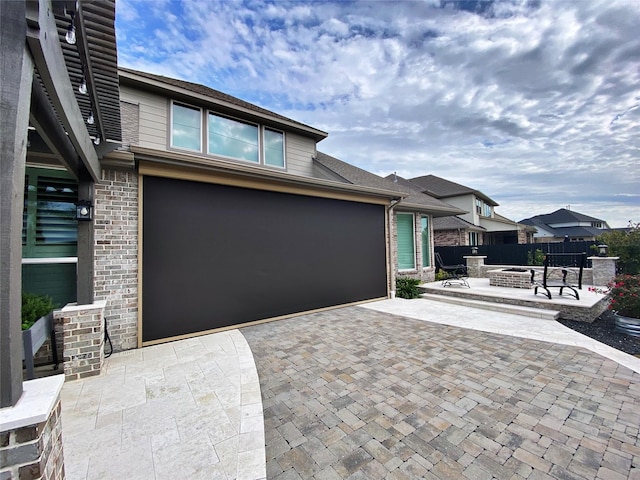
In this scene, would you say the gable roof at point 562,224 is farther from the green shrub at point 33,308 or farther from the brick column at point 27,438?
the green shrub at point 33,308

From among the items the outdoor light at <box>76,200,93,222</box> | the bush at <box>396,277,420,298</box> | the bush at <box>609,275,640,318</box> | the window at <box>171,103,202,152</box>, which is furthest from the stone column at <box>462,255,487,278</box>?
the outdoor light at <box>76,200,93,222</box>

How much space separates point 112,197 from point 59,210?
2.47 feet

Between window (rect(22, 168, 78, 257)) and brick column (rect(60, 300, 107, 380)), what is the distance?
3.98 ft

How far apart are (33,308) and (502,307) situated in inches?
344

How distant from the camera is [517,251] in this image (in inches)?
536

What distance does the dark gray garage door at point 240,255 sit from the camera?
462 cm

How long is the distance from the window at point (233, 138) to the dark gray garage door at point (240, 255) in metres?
2.32

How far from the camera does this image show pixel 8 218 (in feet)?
4.20

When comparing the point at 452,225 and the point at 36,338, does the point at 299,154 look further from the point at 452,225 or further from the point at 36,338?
the point at 452,225

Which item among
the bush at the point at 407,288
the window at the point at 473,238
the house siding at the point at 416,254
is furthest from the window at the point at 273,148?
the window at the point at 473,238

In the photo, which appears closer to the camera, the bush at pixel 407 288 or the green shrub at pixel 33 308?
the green shrub at pixel 33 308

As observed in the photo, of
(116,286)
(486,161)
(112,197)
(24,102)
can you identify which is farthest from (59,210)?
(486,161)

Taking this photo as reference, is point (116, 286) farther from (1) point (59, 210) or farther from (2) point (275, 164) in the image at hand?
(2) point (275, 164)

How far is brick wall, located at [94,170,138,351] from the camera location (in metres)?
4.19
